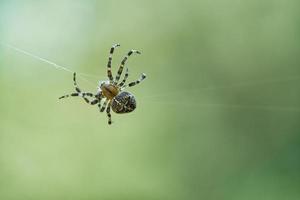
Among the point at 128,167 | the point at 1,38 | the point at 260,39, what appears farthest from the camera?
the point at 260,39

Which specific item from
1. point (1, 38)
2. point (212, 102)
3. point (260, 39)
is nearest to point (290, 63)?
point (260, 39)

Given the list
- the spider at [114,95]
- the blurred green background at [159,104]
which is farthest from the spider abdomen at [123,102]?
the blurred green background at [159,104]

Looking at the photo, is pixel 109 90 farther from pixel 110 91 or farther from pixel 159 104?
pixel 159 104

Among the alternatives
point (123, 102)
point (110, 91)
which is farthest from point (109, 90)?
point (123, 102)

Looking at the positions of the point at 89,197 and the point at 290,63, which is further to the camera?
the point at 290,63

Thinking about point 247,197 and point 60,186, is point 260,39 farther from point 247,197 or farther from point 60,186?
point 60,186

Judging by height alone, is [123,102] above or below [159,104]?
below
